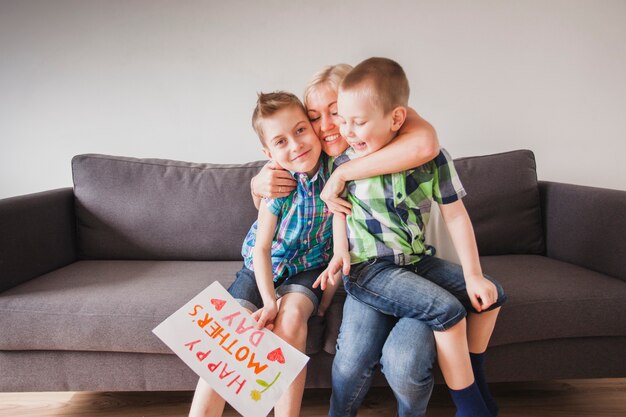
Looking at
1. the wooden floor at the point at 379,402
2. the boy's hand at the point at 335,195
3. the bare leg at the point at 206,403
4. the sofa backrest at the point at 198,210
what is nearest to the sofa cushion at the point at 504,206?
the sofa backrest at the point at 198,210

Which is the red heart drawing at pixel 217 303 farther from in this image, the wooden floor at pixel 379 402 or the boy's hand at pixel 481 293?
the boy's hand at pixel 481 293

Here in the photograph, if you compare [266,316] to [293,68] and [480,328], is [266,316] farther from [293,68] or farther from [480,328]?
[293,68]

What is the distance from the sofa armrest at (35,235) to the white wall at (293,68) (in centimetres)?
49

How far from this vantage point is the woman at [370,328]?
909mm

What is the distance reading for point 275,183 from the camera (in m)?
1.11

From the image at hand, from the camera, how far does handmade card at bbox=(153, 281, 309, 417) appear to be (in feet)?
2.96

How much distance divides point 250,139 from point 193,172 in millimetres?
368

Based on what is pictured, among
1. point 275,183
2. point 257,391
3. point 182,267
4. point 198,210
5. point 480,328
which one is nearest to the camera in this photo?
point 257,391

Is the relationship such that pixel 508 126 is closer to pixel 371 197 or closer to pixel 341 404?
pixel 371 197

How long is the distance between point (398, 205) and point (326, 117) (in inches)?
11.6

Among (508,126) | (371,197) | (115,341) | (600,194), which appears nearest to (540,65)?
(508,126)

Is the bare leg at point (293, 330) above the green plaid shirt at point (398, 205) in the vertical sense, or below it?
below

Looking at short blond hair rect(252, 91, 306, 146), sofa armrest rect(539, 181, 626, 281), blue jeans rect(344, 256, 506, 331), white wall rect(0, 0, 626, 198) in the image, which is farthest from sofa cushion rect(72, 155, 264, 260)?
sofa armrest rect(539, 181, 626, 281)

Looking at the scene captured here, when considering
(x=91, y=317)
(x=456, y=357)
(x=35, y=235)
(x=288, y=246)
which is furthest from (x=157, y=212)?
(x=456, y=357)
